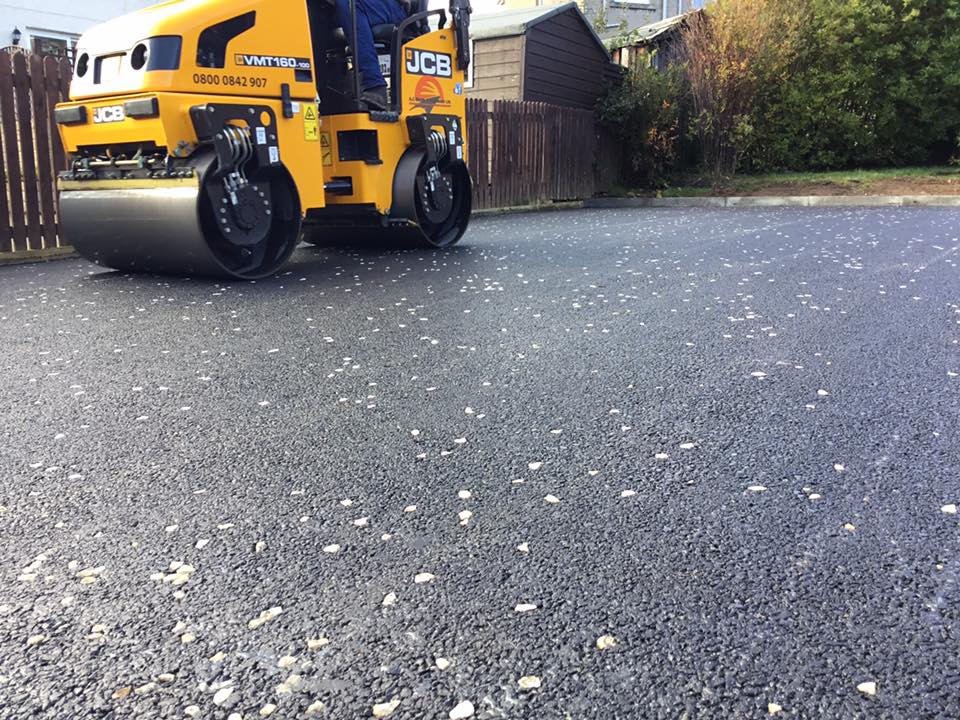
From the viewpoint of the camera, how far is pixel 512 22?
1853 cm

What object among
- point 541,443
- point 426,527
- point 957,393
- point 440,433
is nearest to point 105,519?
point 426,527

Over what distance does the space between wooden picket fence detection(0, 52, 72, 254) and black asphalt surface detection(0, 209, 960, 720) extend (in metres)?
3.57

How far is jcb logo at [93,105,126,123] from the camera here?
663 centimetres

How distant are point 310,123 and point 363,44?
1267mm

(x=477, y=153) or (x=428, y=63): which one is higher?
(x=428, y=63)

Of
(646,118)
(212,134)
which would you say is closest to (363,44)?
(212,134)

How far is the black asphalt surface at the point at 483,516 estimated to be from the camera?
179 centimetres

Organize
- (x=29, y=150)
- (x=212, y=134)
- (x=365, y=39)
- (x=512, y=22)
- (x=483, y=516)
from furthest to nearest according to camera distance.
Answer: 1. (x=512, y=22)
2. (x=29, y=150)
3. (x=365, y=39)
4. (x=212, y=134)
5. (x=483, y=516)

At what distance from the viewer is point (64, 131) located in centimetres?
712

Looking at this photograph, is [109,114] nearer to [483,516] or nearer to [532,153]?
[483,516]

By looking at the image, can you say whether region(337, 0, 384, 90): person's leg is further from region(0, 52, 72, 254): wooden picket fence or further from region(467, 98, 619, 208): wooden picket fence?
region(467, 98, 619, 208): wooden picket fence

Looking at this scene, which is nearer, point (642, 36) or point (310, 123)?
point (310, 123)

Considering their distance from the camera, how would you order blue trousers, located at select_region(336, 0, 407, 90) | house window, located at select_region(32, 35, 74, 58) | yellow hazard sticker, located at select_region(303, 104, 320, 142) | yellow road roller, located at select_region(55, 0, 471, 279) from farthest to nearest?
house window, located at select_region(32, 35, 74, 58) → blue trousers, located at select_region(336, 0, 407, 90) → yellow hazard sticker, located at select_region(303, 104, 320, 142) → yellow road roller, located at select_region(55, 0, 471, 279)

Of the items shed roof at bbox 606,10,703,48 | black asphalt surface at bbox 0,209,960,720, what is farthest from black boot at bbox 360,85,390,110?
shed roof at bbox 606,10,703,48
